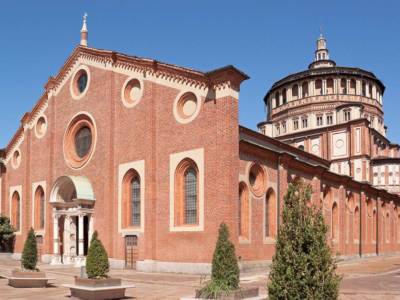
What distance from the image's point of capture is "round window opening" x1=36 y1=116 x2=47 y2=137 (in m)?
35.4

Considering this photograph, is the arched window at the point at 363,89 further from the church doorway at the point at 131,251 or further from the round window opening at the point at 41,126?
the church doorway at the point at 131,251

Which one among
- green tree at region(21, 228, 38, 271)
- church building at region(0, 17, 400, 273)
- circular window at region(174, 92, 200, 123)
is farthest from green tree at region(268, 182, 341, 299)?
circular window at region(174, 92, 200, 123)

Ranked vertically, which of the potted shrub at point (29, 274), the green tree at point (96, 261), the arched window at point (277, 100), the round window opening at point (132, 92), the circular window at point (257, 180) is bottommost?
the potted shrub at point (29, 274)

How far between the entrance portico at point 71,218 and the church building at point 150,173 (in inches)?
3.0

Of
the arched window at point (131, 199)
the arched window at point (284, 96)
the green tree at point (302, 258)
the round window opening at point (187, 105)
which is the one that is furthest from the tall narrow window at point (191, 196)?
the arched window at point (284, 96)

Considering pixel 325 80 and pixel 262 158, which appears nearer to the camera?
pixel 262 158

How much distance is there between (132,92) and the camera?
2830cm

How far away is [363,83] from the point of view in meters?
57.5

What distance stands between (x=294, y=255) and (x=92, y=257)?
8.31 meters

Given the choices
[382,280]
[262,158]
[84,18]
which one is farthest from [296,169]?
[84,18]

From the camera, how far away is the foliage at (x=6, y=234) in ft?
119

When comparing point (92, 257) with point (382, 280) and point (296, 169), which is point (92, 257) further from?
point (296, 169)

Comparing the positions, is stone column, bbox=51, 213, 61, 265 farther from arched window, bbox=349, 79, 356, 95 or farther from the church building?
arched window, bbox=349, 79, 356, 95

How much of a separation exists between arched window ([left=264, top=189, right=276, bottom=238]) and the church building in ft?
0.20
